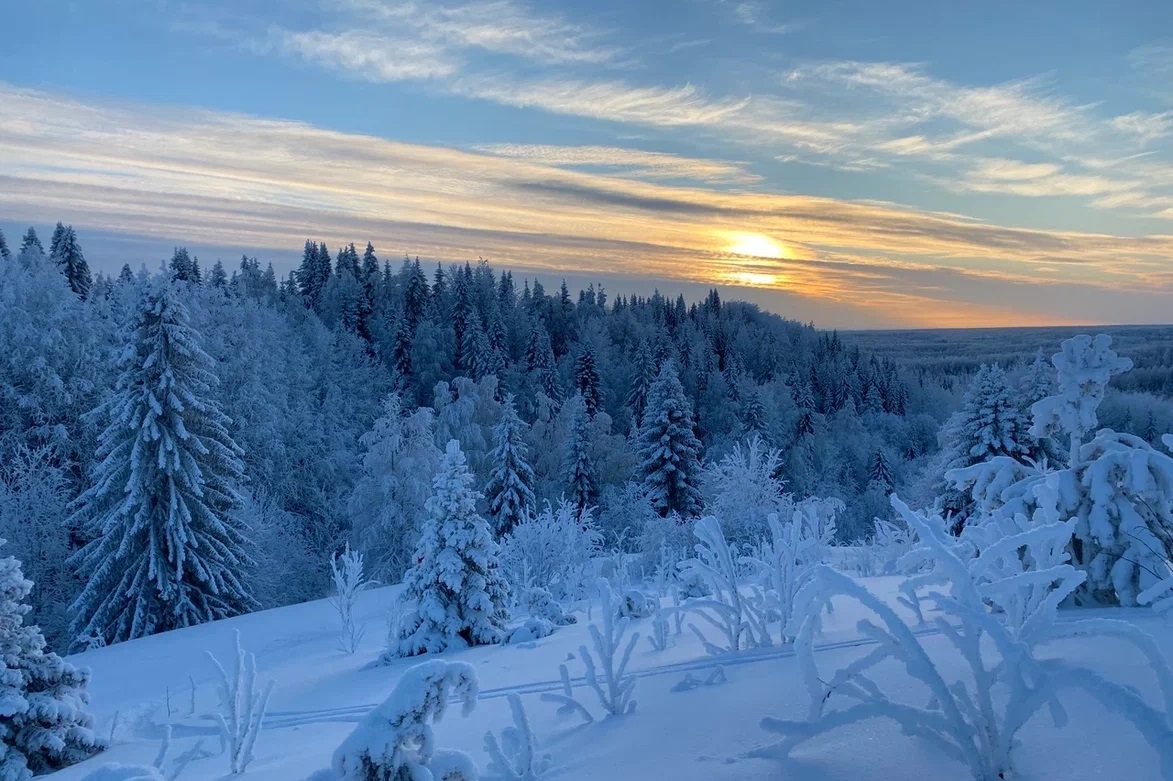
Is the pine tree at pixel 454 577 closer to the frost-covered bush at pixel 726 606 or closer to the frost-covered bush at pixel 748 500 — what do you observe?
the frost-covered bush at pixel 726 606

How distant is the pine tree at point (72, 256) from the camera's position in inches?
1951

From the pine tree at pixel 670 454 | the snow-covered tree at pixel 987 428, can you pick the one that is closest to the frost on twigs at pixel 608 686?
the snow-covered tree at pixel 987 428

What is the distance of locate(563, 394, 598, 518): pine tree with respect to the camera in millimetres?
37719

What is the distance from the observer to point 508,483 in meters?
32.0

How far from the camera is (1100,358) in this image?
6.05 meters

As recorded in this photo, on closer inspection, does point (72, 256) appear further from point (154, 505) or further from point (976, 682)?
point (976, 682)

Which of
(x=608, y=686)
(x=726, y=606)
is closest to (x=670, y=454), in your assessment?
(x=726, y=606)

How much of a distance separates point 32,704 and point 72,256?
52747 mm

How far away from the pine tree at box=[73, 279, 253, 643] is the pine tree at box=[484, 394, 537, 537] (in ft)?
40.4

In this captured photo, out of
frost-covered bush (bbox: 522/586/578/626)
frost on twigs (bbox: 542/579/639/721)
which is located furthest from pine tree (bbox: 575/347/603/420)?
frost on twigs (bbox: 542/579/639/721)

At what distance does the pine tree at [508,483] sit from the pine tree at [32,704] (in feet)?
75.3

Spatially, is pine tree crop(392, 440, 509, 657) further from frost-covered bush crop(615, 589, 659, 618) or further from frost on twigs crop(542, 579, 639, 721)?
frost on twigs crop(542, 579, 639, 721)

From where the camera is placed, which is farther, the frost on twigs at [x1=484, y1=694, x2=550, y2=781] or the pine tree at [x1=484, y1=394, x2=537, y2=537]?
the pine tree at [x1=484, y1=394, x2=537, y2=537]

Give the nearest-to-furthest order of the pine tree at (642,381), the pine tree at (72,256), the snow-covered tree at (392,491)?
the snow-covered tree at (392,491) < the pine tree at (72,256) < the pine tree at (642,381)
